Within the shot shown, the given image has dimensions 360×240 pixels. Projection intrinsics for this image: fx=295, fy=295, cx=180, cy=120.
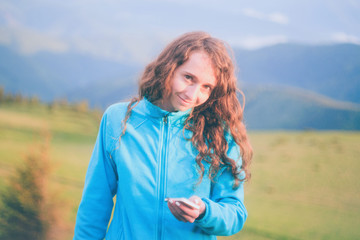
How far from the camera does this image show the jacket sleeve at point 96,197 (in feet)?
4.59

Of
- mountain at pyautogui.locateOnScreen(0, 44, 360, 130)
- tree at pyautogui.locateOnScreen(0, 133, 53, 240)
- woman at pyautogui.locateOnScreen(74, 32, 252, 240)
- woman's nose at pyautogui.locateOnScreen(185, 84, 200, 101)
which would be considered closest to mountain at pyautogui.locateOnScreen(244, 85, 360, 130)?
mountain at pyautogui.locateOnScreen(0, 44, 360, 130)

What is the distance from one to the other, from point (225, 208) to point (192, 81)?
587mm

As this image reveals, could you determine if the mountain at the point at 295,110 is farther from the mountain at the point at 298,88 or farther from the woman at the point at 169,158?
the woman at the point at 169,158

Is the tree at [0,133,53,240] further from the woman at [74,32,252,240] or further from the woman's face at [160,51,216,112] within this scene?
the woman's face at [160,51,216,112]

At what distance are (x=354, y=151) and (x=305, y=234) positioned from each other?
1163 millimetres

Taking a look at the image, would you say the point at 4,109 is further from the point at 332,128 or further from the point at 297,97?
the point at 332,128

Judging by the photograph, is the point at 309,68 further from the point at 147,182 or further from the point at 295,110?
the point at 147,182

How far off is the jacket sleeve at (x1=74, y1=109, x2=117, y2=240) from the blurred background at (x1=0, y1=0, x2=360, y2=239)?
46 centimetres

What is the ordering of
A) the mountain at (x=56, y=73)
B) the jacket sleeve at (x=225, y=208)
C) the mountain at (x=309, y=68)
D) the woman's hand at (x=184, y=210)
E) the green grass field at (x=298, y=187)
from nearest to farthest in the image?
the woman's hand at (x=184, y=210), the jacket sleeve at (x=225, y=208), the green grass field at (x=298, y=187), the mountain at (x=309, y=68), the mountain at (x=56, y=73)

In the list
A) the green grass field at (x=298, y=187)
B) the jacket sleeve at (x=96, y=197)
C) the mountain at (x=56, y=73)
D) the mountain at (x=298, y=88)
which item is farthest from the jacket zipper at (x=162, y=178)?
the mountain at (x=56, y=73)

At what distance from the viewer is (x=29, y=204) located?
153 inches

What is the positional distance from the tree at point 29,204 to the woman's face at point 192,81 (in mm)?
3071

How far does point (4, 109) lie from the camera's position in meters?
6.43

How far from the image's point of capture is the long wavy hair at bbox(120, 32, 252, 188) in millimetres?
1405
